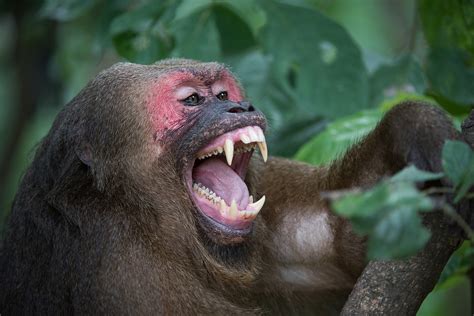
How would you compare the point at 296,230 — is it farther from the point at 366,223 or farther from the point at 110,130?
the point at 366,223

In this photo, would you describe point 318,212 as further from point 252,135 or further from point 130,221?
point 130,221

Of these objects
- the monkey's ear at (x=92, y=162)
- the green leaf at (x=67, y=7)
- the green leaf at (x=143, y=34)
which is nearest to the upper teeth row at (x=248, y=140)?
the monkey's ear at (x=92, y=162)

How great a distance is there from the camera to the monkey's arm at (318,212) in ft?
14.9

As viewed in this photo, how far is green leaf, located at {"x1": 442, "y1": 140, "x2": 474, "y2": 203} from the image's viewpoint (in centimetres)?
302

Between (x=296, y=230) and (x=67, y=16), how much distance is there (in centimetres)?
321

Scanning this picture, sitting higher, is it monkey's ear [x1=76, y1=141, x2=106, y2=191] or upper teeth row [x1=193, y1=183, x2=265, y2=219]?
monkey's ear [x1=76, y1=141, x2=106, y2=191]

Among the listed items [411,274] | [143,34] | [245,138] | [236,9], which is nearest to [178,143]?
[245,138]

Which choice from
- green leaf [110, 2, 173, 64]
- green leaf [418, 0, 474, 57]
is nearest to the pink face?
green leaf [110, 2, 173, 64]

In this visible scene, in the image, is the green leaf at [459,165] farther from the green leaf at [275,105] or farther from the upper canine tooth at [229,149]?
the green leaf at [275,105]

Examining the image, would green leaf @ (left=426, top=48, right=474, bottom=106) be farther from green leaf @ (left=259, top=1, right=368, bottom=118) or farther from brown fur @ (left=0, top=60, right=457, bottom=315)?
brown fur @ (left=0, top=60, right=457, bottom=315)

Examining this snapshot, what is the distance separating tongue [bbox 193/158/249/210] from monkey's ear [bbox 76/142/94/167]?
1.72ft

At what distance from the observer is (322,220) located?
4.92 meters

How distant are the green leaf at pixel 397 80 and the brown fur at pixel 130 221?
2.04m

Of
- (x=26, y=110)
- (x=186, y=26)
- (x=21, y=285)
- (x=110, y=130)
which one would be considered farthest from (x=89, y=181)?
(x=26, y=110)
